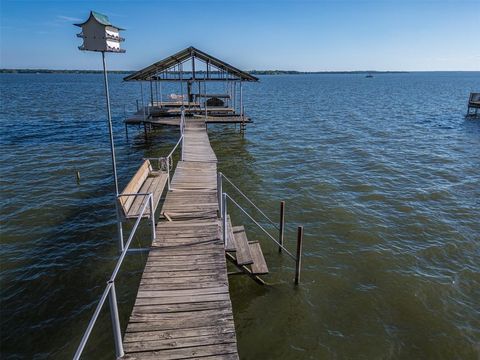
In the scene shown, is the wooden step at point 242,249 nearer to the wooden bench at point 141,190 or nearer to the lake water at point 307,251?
the lake water at point 307,251

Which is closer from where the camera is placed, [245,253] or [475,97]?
[245,253]

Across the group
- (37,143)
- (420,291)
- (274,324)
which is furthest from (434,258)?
(37,143)

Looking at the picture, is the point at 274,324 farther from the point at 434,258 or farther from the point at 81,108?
the point at 81,108

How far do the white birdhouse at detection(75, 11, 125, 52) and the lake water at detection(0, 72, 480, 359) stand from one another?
22.2ft

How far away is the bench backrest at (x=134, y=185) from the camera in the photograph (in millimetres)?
10609

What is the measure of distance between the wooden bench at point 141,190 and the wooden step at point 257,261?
331 cm

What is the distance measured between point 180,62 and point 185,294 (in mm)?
25030

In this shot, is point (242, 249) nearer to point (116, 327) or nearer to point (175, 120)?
point (116, 327)

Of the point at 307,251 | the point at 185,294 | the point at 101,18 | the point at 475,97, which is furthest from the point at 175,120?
the point at 475,97

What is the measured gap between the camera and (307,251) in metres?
12.9

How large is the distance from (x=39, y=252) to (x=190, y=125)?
16392mm

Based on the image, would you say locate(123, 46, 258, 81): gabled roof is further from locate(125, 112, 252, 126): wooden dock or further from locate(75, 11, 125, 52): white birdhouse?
locate(75, 11, 125, 52): white birdhouse

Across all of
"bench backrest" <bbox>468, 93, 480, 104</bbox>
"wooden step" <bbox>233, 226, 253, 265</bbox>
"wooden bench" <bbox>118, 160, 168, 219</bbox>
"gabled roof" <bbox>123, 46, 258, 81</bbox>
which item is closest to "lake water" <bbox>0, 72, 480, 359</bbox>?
"wooden step" <bbox>233, 226, 253, 265</bbox>

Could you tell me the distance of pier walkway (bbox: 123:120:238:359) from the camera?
6.06 metres
